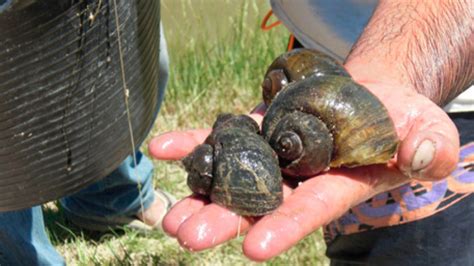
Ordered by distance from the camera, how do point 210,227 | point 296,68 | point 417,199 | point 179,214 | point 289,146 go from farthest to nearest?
point 417,199 → point 296,68 → point 289,146 → point 179,214 → point 210,227

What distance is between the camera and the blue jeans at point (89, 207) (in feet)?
8.99

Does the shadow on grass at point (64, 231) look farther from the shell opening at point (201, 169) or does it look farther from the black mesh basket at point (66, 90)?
the shell opening at point (201, 169)

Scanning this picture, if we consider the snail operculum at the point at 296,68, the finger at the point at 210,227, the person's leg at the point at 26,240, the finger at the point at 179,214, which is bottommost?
the person's leg at the point at 26,240

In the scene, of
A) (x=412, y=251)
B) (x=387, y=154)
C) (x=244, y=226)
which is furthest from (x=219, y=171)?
(x=412, y=251)

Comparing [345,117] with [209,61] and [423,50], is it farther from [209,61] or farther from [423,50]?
[209,61]

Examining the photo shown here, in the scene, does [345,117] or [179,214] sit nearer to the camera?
[179,214]

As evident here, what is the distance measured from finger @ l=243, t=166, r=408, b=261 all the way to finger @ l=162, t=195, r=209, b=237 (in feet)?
0.57

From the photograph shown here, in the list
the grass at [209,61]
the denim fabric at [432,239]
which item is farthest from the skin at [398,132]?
the grass at [209,61]

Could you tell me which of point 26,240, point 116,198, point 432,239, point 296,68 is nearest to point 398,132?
point 296,68

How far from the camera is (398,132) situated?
6.23 ft

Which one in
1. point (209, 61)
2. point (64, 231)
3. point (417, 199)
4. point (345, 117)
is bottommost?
point (64, 231)

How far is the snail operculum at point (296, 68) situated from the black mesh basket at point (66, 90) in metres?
0.35

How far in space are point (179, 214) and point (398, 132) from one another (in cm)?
52

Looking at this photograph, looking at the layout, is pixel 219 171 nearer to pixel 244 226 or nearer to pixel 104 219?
pixel 244 226
